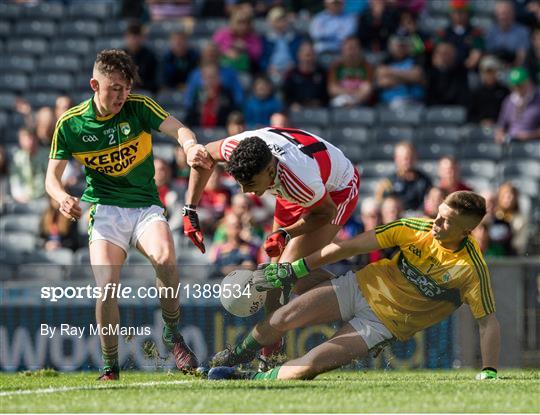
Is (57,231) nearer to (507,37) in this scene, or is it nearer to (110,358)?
(110,358)

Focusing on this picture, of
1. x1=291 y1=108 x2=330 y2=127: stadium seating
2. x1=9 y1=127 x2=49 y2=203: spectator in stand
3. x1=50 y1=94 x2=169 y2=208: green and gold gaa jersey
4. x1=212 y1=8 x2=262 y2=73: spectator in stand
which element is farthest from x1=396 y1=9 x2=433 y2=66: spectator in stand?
x1=50 y1=94 x2=169 y2=208: green and gold gaa jersey

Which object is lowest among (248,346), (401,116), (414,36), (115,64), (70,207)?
(248,346)

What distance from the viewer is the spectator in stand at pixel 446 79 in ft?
56.9

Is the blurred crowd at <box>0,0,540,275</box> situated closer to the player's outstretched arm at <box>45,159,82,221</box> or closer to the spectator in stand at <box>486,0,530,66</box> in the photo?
the spectator in stand at <box>486,0,530,66</box>

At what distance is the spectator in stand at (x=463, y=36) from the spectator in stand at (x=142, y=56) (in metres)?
3.84

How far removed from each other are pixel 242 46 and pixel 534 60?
3.87 meters

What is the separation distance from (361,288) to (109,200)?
1.95 metres

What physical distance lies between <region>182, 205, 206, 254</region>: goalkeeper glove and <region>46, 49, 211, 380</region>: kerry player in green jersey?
0.03ft

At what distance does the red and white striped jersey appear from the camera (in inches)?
365

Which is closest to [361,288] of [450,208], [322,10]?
[450,208]

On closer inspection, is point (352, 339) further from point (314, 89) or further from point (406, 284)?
point (314, 89)

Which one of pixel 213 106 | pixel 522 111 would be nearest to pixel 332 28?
pixel 213 106

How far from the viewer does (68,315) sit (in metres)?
12.5

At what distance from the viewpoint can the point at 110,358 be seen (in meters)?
9.52
